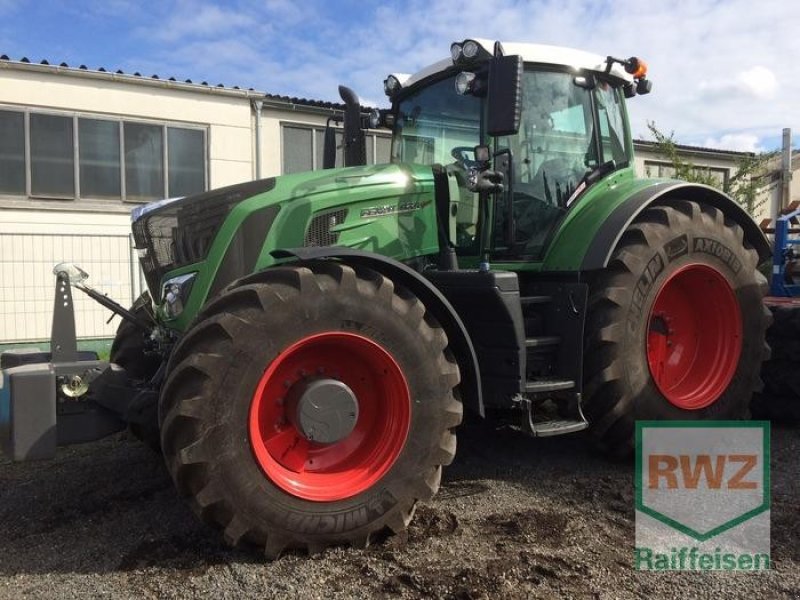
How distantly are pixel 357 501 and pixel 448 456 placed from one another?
51cm

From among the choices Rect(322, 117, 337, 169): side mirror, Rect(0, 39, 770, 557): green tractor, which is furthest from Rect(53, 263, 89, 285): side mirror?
Rect(322, 117, 337, 169): side mirror

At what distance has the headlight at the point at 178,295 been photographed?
3.78 m

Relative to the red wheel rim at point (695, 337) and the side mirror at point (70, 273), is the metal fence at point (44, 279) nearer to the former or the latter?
the side mirror at point (70, 273)

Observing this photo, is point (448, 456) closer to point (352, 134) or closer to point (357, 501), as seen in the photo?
point (357, 501)

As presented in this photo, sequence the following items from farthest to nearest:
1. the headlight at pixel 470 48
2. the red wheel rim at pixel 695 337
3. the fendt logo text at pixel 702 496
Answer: the red wheel rim at pixel 695 337
the headlight at pixel 470 48
the fendt logo text at pixel 702 496

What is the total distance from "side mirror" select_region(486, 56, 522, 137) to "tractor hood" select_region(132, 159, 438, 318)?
0.68 m

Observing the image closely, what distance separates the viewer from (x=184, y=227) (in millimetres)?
3990

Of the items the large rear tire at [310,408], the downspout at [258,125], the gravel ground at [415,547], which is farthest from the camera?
the downspout at [258,125]

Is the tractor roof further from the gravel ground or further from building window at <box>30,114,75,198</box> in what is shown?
building window at <box>30,114,75,198</box>

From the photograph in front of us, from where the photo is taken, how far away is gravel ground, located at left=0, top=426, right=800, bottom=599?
9.70ft

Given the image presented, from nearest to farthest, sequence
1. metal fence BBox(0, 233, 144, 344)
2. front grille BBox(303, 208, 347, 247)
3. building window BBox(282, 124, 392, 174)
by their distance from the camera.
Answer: front grille BBox(303, 208, 347, 247) → metal fence BBox(0, 233, 144, 344) → building window BBox(282, 124, 392, 174)

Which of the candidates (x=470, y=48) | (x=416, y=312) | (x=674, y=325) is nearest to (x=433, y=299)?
(x=416, y=312)

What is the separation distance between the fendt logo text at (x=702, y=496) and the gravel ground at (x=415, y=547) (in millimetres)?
94

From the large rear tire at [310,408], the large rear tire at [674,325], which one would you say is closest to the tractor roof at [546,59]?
the large rear tire at [674,325]
